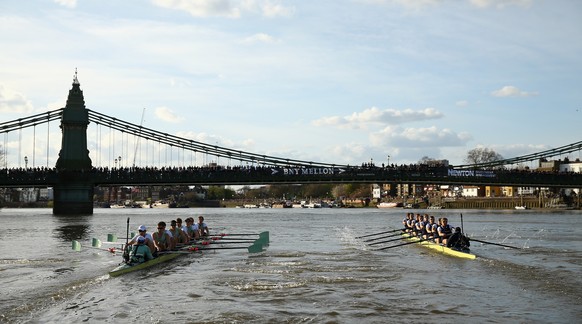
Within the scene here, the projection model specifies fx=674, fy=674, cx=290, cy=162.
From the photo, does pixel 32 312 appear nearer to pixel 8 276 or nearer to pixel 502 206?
pixel 8 276

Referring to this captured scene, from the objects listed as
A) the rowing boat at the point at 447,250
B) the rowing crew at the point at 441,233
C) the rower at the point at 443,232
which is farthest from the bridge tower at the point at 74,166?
the rower at the point at 443,232

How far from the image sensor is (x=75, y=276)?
929 inches

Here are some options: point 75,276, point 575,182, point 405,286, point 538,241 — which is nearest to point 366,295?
point 405,286

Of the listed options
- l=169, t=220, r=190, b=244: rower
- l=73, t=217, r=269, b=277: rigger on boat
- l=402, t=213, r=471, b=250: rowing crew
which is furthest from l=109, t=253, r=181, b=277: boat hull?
l=402, t=213, r=471, b=250: rowing crew

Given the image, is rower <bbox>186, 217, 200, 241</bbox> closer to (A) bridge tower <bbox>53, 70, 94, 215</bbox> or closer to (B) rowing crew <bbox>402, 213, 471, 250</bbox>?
(B) rowing crew <bbox>402, 213, 471, 250</bbox>

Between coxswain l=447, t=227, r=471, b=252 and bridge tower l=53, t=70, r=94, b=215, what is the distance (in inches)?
2536

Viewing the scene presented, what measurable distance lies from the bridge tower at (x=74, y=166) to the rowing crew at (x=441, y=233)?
56.8m

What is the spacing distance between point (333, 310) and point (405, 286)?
4.77 m

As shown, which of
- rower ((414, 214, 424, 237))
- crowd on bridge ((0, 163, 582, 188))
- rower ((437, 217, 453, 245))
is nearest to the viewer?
rower ((437, 217, 453, 245))

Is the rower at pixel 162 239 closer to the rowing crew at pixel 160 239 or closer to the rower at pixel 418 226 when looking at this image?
the rowing crew at pixel 160 239

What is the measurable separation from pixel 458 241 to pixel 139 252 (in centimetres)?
1396

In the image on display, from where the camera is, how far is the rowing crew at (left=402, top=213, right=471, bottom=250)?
2983 centimetres

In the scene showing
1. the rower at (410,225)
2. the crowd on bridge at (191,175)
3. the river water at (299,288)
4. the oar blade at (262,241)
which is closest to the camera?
the river water at (299,288)

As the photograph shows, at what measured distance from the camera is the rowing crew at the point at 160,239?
24594 millimetres
